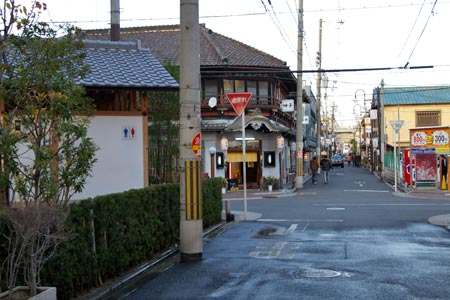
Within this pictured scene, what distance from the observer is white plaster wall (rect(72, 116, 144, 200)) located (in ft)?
42.8

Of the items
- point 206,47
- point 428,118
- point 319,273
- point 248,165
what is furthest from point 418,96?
point 319,273

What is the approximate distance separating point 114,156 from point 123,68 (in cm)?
225

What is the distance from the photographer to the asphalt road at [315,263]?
25.4ft

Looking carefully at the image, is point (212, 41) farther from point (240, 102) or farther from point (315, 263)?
point (315, 263)

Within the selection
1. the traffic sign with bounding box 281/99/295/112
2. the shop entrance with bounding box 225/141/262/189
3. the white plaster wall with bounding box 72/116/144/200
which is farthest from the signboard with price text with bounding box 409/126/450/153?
the white plaster wall with bounding box 72/116/144/200

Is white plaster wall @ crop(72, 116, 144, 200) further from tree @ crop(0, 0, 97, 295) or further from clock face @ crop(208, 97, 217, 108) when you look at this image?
clock face @ crop(208, 97, 217, 108)

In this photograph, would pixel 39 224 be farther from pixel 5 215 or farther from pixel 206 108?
pixel 206 108

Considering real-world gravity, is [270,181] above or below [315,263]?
above

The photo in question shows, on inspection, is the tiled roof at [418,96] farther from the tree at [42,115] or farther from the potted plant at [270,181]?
the tree at [42,115]

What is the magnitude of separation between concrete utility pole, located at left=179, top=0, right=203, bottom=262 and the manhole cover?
2.31m

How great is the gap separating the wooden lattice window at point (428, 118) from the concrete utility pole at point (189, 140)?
51106mm

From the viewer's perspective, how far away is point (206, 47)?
3634cm

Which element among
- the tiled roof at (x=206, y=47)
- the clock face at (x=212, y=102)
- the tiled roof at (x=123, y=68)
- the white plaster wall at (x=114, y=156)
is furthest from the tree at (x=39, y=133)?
the clock face at (x=212, y=102)

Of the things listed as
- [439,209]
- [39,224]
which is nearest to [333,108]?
[439,209]
